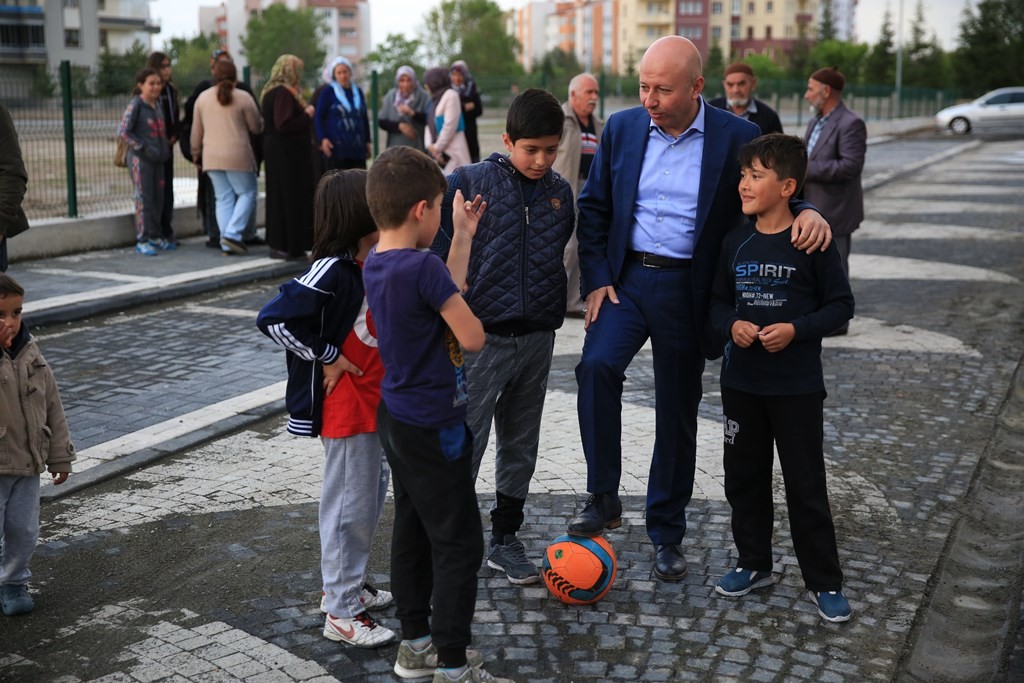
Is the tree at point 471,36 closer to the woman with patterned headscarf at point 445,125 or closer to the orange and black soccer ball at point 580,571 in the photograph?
the woman with patterned headscarf at point 445,125

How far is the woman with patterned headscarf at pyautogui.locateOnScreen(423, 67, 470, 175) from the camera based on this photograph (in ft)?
44.5

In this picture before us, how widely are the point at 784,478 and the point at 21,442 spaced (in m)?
2.74

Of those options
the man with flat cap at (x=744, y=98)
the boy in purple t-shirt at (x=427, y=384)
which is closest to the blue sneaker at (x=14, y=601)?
the boy in purple t-shirt at (x=427, y=384)

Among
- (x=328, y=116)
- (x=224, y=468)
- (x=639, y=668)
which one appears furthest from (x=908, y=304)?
(x=639, y=668)

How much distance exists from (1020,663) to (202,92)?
1091 cm

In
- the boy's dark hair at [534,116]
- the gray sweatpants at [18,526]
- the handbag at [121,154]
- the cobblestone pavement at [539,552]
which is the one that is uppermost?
the boy's dark hair at [534,116]

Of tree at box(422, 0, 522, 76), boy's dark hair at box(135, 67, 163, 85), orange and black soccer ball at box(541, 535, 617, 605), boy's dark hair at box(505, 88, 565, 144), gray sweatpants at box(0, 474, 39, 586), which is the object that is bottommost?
orange and black soccer ball at box(541, 535, 617, 605)

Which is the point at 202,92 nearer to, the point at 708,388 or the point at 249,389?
the point at 249,389

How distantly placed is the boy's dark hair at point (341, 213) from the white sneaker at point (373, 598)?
1252 millimetres

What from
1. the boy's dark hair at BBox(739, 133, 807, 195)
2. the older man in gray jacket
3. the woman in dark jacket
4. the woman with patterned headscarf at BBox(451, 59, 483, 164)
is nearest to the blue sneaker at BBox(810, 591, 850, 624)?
the boy's dark hair at BBox(739, 133, 807, 195)

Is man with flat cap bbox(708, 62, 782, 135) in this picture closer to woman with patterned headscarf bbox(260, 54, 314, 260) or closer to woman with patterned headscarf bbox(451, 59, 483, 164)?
woman with patterned headscarf bbox(260, 54, 314, 260)

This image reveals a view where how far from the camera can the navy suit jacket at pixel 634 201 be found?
176 inches

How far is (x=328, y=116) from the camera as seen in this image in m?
12.5

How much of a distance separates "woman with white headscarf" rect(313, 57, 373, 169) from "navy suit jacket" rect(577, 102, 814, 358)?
26.7 feet
